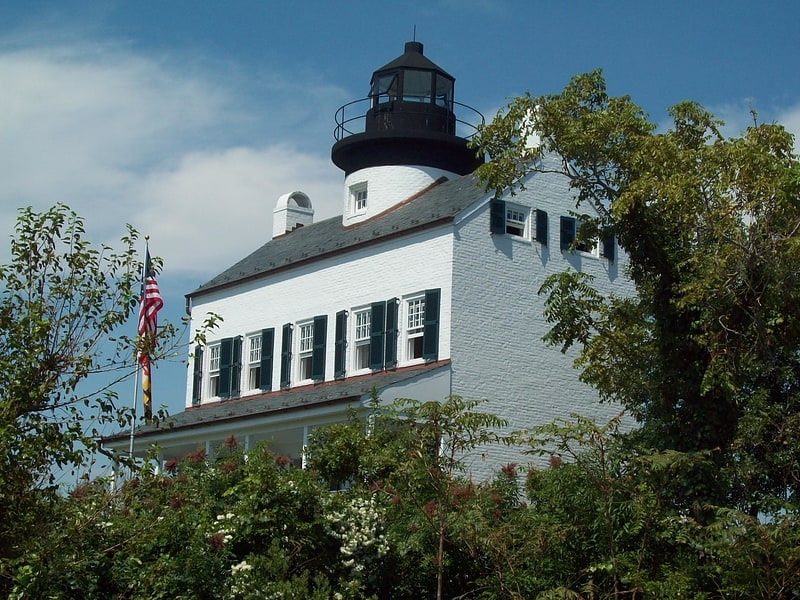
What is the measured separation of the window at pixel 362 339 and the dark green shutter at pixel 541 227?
14.3 ft

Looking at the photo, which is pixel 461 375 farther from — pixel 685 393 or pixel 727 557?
pixel 727 557

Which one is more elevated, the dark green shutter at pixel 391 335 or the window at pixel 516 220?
the window at pixel 516 220

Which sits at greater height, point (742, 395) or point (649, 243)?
point (649, 243)

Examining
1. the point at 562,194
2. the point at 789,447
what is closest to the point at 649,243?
the point at 789,447

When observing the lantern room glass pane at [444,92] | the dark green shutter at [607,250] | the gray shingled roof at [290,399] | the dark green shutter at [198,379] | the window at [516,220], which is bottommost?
the gray shingled roof at [290,399]

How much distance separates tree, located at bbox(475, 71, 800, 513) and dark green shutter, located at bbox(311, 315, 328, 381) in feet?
36.4

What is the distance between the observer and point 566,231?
96.5 ft

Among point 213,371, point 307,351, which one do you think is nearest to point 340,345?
point 307,351

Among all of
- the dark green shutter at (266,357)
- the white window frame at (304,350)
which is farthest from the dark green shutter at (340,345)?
the dark green shutter at (266,357)

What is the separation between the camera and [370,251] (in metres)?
29.6

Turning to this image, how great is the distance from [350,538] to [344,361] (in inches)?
552

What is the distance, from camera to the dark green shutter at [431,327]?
27047mm

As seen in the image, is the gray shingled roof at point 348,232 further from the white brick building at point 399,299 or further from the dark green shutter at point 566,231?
the dark green shutter at point 566,231

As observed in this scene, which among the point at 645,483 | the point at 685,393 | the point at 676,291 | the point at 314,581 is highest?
the point at 676,291
